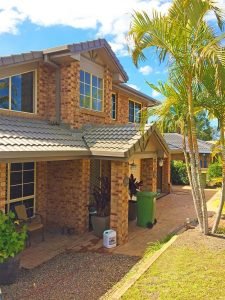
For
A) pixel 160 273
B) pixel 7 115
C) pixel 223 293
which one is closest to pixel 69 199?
pixel 7 115

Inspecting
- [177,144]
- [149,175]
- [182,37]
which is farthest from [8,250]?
[177,144]

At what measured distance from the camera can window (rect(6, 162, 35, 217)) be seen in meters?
9.75

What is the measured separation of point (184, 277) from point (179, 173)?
1858 centimetres

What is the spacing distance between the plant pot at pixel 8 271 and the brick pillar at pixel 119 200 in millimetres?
3572

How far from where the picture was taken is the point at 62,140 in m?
9.65

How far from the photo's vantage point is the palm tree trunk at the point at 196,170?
8938mm

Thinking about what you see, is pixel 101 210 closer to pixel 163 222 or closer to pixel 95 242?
pixel 95 242

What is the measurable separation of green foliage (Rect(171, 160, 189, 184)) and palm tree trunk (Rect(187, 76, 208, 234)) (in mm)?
14931

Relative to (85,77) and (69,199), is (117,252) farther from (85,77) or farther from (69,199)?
(85,77)

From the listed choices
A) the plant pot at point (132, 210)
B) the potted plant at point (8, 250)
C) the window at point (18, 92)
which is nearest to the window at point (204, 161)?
the plant pot at point (132, 210)

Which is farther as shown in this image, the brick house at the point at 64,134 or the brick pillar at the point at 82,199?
the brick pillar at the point at 82,199

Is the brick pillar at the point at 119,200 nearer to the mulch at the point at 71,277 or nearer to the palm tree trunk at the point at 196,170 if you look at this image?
the mulch at the point at 71,277

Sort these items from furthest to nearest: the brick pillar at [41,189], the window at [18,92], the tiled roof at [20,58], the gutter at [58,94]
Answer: the gutter at [58,94]
the brick pillar at [41,189]
the window at [18,92]
the tiled roof at [20,58]

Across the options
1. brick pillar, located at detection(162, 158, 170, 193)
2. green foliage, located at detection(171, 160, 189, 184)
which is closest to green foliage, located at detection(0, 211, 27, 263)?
brick pillar, located at detection(162, 158, 170, 193)
